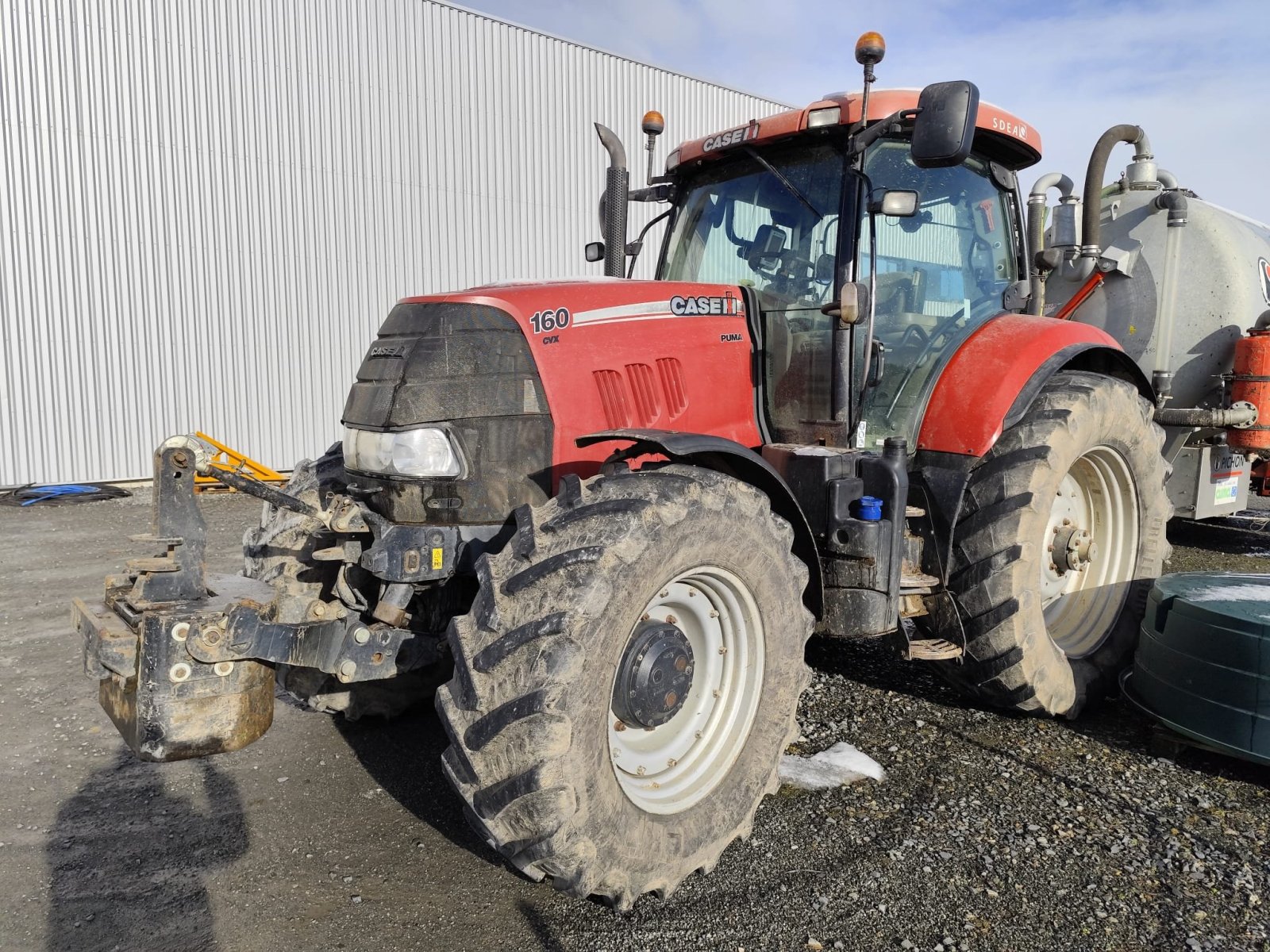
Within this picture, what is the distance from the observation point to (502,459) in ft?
9.57

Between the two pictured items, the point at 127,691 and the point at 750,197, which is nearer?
the point at 127,691

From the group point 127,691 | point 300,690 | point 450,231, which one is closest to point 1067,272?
point 300,690

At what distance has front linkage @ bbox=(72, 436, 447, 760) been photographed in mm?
2453

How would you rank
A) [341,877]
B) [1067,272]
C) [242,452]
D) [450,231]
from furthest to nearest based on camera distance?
[450,231]
[242,452]
[1067,272]
[341,877]

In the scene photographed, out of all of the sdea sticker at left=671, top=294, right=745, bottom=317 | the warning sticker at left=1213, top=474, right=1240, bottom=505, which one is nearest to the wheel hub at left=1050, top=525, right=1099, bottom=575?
the sdea sticker at left=671, top=294, right=745, bottom=317

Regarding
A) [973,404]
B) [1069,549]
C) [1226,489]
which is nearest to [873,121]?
[973,404]

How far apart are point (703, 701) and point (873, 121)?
7.46ft

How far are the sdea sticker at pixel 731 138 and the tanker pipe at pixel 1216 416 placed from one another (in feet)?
11.9

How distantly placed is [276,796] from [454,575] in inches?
48.2

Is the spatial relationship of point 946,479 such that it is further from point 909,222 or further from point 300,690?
point 300,690

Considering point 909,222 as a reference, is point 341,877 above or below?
below

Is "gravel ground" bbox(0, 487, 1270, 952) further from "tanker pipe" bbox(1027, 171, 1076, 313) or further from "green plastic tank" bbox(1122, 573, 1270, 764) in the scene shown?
"tanker pipe" bbox(1027, 171, 1076, 313)

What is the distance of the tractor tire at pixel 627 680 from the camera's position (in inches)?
89.6

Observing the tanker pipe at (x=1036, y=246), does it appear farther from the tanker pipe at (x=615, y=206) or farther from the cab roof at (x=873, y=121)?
the tanker pipe at (x=615, y=206)
